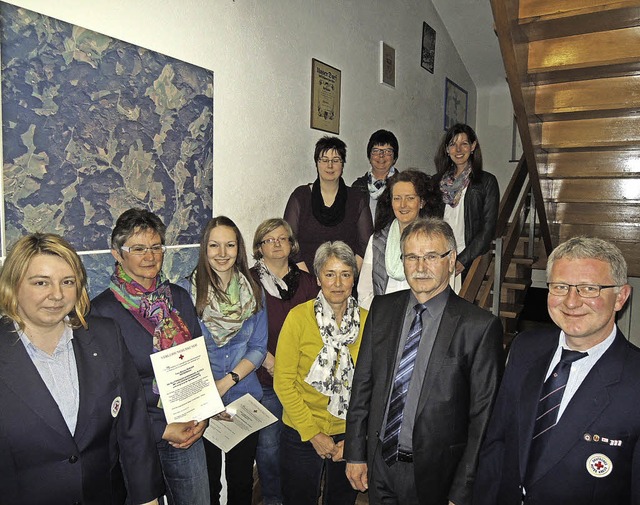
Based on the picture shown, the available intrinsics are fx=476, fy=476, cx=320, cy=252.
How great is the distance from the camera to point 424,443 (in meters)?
1.61

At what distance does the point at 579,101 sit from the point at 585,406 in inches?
93.3

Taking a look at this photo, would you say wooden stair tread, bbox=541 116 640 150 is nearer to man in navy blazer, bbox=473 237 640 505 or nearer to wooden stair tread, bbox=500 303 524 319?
wooden stair tread, bbox=500 303 524 319

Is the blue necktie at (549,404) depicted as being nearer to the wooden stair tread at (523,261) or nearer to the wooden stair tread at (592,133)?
→ the wooden stair tread at (592,133)

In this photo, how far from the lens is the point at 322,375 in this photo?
206cm

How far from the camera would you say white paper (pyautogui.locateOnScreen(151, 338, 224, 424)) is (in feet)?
5.77

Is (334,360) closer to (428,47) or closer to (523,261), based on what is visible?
(523,261)

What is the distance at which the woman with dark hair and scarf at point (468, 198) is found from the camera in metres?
2.84

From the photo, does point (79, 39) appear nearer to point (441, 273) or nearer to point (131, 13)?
point (131, 13)

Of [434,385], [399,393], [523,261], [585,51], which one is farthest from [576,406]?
[523,261]

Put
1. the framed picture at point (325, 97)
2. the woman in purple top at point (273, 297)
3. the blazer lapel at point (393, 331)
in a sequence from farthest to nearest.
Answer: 1. the framed picture at point (325, 97)
2. the woman in purple top at point (273, 297)
3. the blazer lapel at point (393, 331)

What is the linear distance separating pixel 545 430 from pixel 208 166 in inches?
82.2

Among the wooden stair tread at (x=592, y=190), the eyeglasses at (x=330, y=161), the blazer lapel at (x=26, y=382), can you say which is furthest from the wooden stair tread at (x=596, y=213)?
the blazer lapel at (x=26, y=382)

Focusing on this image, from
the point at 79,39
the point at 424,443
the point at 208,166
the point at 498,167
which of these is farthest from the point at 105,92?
the point at 498,167

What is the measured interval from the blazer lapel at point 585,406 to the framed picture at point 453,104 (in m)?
5.30
